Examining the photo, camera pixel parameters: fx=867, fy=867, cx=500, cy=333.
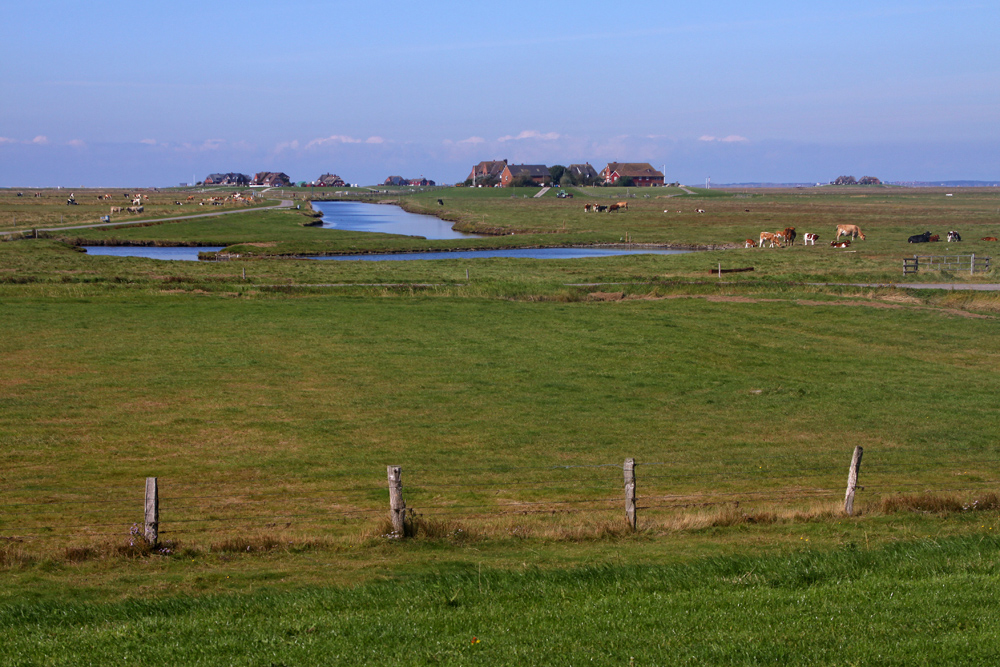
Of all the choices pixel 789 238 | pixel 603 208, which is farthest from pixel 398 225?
pixel 789 238

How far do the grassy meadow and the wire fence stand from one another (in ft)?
0.33

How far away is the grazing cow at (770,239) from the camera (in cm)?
8250

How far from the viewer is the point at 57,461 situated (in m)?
19.9

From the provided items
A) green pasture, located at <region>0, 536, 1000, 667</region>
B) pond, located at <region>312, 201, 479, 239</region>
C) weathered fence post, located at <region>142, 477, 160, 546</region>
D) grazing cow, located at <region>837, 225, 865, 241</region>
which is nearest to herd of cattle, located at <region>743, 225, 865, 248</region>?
grazing cow, located at <region>837, 225, 865, 241</region>

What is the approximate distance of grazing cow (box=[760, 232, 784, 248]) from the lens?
82.5 metres

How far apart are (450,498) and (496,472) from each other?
2104 mm

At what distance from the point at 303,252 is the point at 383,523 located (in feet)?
243

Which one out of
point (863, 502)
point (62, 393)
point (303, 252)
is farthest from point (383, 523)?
point (303, 252)

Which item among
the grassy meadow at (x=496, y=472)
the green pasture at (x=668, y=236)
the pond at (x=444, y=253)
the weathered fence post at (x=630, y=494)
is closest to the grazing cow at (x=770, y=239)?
the green pasture at (x=668, y=236)

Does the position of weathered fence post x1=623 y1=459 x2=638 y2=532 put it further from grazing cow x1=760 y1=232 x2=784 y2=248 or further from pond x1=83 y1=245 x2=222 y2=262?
pond x1=83 y1=245 x2=222 y2=262

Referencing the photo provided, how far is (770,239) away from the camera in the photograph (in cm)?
8425

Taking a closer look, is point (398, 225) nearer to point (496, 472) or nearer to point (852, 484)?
point (496, 472)

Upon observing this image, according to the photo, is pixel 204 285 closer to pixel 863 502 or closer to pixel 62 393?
pixel 62 393

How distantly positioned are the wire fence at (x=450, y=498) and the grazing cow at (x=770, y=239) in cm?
6519
